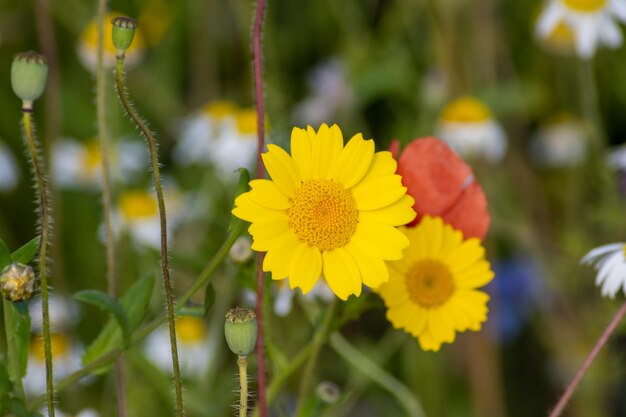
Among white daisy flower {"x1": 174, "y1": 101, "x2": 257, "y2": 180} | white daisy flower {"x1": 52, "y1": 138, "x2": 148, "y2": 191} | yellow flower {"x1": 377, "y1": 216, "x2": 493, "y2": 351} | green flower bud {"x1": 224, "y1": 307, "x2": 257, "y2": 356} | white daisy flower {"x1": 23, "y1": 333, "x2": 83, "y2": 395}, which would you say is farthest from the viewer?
white daisy flower {"x1": 52, "y1": 138, "x2": 148, "y2": 191}

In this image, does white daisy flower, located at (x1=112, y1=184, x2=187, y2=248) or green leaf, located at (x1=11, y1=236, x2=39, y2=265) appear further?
white daisy flower, located at (x1=112, y1=184, x2=187, y2=248)

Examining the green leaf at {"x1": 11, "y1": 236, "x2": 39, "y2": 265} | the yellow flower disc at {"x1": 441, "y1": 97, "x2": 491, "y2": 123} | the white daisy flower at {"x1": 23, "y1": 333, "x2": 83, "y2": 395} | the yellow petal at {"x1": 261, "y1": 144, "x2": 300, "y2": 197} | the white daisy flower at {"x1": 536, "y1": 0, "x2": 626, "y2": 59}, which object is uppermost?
the white daisy flower at {"x1": 536, "y1": 0, "x2": 626, "y2": 59}

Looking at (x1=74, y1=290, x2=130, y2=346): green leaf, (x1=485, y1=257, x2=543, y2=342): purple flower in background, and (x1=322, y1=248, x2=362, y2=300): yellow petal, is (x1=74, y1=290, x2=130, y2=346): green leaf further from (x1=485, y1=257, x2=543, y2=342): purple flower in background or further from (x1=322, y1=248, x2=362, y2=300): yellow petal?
(x1=485, y1=257, x2=543, y2=342): purple flower in background

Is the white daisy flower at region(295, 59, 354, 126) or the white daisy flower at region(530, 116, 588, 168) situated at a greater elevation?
the white daisy flower at region(295, 59, 354, 126)

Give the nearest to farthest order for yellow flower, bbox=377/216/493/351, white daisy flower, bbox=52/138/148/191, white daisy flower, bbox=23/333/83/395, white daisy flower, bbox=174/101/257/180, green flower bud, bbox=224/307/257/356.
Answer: green flower bud, bbox=224/307/257/356
yellow flower, bbox=377/216/493/351
white daisy flower, bbox=23/333/83/395
white daisy flower, bbox=174/101/257/180
white daisy flower, bbox=52/138/148/191

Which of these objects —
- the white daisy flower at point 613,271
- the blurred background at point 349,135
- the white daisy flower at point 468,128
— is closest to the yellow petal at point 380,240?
the white daisy flower at point 613,271

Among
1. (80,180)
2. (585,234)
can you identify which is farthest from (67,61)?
(585,234)

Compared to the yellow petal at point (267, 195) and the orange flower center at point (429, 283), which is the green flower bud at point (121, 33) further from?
the orange flower center at point (429, 283)

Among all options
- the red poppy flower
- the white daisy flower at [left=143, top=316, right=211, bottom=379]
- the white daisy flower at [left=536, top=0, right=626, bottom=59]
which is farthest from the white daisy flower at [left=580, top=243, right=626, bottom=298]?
the white daisy flower at [left=143, top=316, right=211, bottom=379]
